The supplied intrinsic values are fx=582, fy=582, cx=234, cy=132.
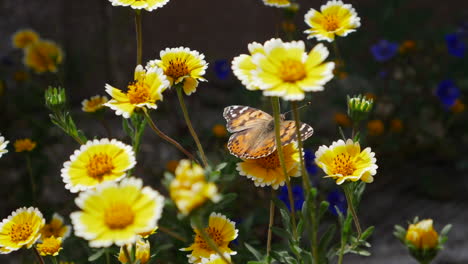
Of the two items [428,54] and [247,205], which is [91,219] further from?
[428,54]

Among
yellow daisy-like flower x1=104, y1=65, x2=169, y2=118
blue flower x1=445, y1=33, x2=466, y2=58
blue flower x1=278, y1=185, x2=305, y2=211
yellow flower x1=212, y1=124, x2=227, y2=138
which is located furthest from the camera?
blue flower x1=445, y1=33, x2=466, y2=58

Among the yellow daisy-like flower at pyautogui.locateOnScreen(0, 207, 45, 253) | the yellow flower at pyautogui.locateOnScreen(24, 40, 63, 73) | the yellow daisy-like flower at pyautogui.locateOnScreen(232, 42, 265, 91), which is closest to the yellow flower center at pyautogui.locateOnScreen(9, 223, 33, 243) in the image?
the yellow daisy-like flower at pyautogui.locateOnScreen(0, 207, 45, 253)

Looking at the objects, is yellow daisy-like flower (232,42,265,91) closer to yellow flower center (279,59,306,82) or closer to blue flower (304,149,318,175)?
yellow flower center (279,59,306,82)

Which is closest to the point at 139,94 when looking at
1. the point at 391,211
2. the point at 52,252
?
the point at 52,252

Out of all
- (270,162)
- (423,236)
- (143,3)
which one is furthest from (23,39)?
(423,236)

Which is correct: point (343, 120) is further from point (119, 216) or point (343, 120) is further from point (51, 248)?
point (119, 216)

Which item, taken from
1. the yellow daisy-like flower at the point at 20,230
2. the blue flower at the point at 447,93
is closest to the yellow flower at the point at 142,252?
the yellow daisy-like flower at the point at 20,230
